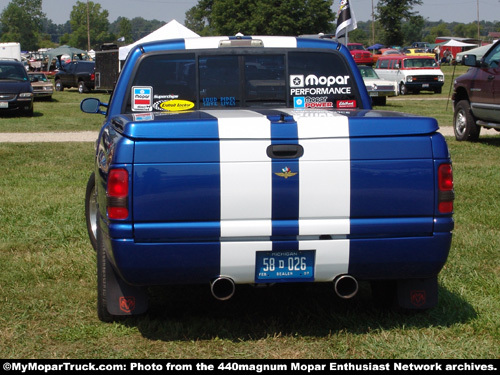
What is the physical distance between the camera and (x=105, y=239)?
4344mm

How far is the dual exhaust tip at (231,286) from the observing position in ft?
13.8

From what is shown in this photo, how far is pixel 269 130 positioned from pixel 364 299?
1.81m

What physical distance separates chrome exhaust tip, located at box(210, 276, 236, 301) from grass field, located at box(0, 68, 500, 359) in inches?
13.2

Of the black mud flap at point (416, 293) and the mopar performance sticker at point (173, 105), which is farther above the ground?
the mopar performance sticker at point (173, 105)

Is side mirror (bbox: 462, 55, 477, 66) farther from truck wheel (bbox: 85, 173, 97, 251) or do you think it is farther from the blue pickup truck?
the blue pickup truck

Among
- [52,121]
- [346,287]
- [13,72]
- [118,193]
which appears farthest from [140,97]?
[13,72]

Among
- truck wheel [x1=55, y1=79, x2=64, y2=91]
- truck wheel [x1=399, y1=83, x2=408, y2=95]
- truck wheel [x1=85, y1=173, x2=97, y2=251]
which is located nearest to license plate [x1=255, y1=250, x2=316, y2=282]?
truck wheel [x1=85, y1=173, x2=97, y2=251]

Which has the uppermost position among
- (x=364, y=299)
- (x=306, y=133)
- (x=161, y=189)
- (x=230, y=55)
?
(x=230, y=55)

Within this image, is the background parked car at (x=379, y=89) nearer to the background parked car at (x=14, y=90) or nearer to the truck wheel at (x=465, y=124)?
the background parked car at (x=14, y=90)

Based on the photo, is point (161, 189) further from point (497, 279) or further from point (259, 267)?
point (497, 279)

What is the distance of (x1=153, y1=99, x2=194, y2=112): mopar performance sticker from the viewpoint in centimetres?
549

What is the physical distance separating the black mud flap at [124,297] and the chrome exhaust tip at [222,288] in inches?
22.8

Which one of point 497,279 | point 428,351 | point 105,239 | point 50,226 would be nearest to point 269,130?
point 105,239

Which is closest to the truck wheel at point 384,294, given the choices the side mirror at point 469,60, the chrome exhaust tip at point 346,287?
the chrome exhaust tip at point 346,287
